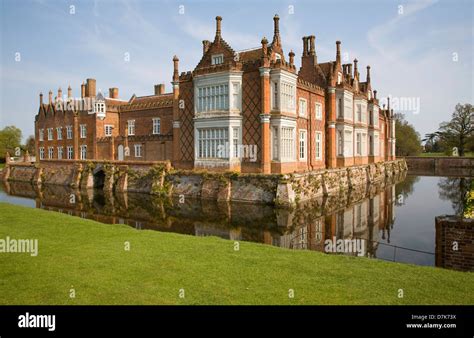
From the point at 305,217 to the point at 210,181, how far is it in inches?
337

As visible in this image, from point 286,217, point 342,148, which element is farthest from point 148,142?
point 286,217

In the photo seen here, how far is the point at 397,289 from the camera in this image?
7.64m

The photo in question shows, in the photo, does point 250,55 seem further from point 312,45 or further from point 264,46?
point 312,45

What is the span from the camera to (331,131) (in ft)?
107

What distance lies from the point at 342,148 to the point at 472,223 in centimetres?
2509

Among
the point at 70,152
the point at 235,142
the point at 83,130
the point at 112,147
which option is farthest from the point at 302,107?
the point at 70,152

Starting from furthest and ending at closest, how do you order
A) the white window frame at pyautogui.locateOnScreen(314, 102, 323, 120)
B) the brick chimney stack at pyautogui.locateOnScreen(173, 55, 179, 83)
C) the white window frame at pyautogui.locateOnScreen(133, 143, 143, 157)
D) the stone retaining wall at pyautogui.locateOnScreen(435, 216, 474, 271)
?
the white window frame at pyautogui.locateOnScreen(133, 143, 143, 157) < the white window frame at pyautogui.locateOnScreen(314, 102, 323, 120) < the brick chimney stack at pyautogui.locateOnScreen(173, 55, 179, 83) < the stone retaining wall at pyautogui.locateOnScreen(435, 216, 474, 271)

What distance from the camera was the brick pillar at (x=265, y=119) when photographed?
24797 mm

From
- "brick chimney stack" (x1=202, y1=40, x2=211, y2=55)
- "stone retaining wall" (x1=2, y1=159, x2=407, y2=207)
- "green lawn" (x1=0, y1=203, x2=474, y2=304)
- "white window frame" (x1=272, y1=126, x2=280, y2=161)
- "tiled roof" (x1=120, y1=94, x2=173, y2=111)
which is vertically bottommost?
"green lawn" (x1=0, y1=203, x2=474, y2=304)

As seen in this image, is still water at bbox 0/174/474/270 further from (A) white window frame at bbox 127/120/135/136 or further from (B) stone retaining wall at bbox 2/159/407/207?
(A) white window frame at bbox 127/120/135/136

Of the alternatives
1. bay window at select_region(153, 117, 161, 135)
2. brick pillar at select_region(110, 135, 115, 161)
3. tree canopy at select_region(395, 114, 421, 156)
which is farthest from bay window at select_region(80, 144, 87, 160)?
tree canopy at select_region(395, 114, 421, 156)

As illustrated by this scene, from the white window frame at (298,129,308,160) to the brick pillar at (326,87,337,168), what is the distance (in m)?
4.10

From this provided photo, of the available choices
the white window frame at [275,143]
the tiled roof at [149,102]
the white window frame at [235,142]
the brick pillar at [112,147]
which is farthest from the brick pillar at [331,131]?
the brick pillar at [112,147]

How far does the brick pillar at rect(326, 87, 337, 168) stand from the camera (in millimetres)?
32438
